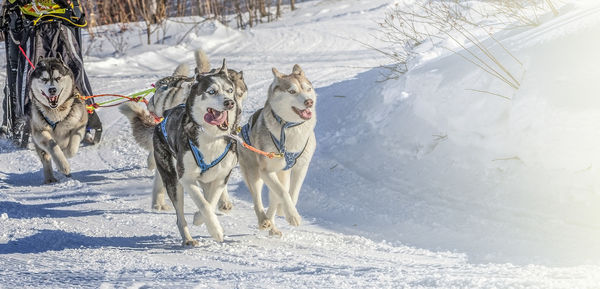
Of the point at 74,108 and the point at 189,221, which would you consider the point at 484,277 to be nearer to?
the point at 189,221

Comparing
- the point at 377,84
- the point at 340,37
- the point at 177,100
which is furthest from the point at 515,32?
the point at 340,37

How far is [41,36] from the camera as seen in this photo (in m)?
6.69

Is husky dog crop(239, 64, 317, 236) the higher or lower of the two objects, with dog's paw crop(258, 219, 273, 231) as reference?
higher

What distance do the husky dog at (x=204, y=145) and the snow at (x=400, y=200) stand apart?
0.28 metres

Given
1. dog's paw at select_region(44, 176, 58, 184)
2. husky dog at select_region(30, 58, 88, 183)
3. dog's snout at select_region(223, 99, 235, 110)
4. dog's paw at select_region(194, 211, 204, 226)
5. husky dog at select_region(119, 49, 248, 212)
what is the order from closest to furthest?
dog's snout at select_region(223, 99, 235, 110) → dog's paw at select_region(194, 211, 204, 226) → husky dog at select_region(119, 49, 248, 212) → husky dog at select_region(30, 58, 88, 183) → dog's paw at select_region(44, 176, 58, 184)

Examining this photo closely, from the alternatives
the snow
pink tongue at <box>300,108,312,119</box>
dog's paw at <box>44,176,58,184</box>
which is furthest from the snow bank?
dog's paw at <box>44,176,58,184</box>

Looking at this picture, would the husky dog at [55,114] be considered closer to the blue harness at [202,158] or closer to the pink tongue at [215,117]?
the blue harness at [202,158]

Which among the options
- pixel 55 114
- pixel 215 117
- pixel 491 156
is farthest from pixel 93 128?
pixel 491 156

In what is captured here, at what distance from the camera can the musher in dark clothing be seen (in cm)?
665

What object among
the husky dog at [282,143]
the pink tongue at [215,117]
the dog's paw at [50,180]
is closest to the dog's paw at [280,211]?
the husky dog at [282,143]

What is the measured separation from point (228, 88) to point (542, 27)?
343cm

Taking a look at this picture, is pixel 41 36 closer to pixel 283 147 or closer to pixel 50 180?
pixel 50 180

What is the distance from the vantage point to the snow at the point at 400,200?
3.87 metres

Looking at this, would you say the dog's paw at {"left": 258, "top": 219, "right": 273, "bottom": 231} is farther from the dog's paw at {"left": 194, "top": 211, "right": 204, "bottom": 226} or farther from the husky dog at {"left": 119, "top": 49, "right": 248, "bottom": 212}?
the husky dog at {"left": 119, "top": 49, "right": 248, "bottom": 212}
